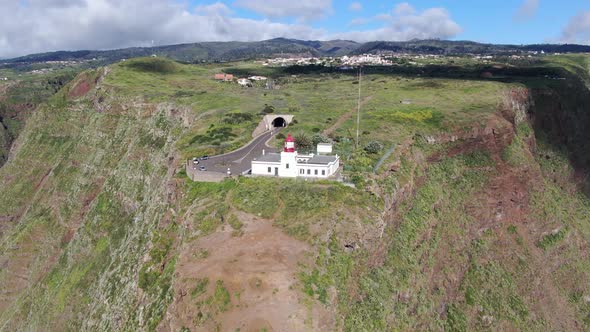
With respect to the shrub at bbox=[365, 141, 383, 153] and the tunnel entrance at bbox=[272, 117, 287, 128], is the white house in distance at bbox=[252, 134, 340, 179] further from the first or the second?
the tunnel entrance at bbox=[272, 117, 287, 128]

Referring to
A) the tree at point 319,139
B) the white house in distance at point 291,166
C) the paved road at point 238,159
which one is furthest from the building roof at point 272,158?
the tree at point 319,139

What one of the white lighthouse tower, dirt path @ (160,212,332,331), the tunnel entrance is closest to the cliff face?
dirt path @ (160,212,332,331)

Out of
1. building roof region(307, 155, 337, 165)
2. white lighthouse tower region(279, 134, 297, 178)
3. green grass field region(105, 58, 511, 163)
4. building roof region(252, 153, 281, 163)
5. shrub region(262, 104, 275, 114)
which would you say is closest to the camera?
white lighthouse tower region(279, 134, 297, 178)

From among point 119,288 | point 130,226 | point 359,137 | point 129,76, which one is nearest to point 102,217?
point 130,226

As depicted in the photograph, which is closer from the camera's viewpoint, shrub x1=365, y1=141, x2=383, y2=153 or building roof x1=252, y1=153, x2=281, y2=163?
building roof x1=252, y1=153, x2=281, y2=163

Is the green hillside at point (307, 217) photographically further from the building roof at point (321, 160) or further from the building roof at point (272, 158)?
the building roof at point (272, 158)

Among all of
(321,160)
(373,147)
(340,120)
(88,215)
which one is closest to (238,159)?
(321,160)

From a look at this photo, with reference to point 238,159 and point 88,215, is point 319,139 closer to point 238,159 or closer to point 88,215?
point 238,159
